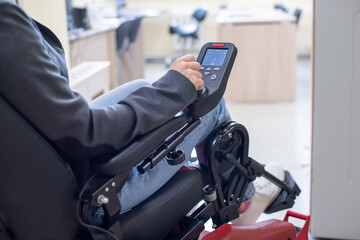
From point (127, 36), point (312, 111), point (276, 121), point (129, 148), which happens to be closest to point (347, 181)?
point (312, 111)

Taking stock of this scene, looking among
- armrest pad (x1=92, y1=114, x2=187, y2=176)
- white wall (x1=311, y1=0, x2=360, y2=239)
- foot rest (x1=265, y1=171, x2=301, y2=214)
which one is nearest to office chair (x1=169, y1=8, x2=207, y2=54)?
white wall (x1=311, y1=0, x2=360, y2=239)

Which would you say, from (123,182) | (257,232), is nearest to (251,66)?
(257,232)

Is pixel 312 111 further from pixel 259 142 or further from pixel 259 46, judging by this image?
pixel 259 46

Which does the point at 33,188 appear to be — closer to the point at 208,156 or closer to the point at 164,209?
the point at 164,209

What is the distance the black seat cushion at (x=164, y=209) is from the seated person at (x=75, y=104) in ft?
0.10

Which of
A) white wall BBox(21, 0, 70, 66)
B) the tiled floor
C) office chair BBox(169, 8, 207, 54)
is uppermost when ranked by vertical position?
white wall BBox(21, 0, 70, 66)

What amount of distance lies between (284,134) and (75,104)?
8.37 feet

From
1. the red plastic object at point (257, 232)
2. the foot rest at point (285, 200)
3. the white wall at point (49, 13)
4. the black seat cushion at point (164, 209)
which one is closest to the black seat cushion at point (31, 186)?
the black seat cushion at point (164, 209)

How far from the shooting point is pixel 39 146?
0.81 meters

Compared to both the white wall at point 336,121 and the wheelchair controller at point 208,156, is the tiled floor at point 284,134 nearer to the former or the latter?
the white wall at point 336,121

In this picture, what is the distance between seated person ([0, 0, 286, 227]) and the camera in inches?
31.1

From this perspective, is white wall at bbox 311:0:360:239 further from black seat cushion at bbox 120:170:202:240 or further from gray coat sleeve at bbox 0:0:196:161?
gray coat sleeve at bbox 0:0:196:161

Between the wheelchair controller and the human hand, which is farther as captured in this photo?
the human hand

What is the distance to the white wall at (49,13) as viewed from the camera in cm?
187
